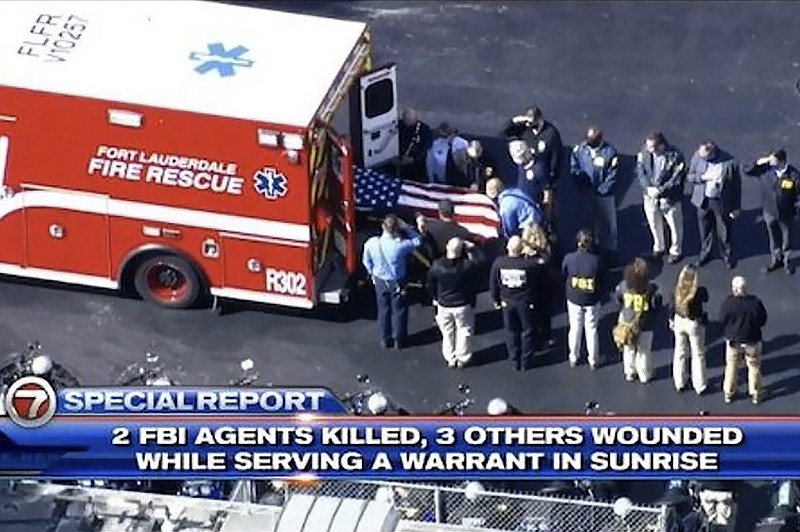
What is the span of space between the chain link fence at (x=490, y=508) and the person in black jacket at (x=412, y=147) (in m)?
6.62

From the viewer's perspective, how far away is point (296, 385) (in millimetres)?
28875

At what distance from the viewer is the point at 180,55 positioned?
29.2m

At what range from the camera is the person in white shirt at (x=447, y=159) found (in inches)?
1201

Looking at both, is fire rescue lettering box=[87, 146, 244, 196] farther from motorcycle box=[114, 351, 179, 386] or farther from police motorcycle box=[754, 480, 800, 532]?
police motorcycle box=[754, 480, 800, 532]

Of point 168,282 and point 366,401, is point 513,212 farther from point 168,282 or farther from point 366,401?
point 168,282

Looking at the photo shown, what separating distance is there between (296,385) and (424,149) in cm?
365

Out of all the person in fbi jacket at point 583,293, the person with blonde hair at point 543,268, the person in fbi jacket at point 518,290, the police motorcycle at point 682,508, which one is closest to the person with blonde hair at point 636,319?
the person in fbi jacket at point 583,293

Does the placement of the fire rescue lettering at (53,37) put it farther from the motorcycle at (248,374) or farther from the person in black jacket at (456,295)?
the person in black jacket at (456,295)

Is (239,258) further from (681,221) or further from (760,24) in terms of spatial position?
(760,24)

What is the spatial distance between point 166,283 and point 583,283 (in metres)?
4.91

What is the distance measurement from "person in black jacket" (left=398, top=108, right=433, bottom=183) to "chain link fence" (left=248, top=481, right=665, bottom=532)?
6620 millimetres

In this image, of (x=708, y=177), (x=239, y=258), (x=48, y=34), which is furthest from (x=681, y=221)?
(x=48, y=34)

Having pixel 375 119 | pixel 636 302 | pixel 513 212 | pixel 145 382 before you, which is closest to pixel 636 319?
pixel 636 302

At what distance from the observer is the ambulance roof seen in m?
28.5
